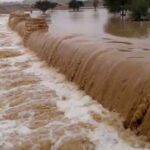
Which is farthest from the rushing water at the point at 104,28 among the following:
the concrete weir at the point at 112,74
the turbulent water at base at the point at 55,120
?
the turbulent water at base at the point at 55,120

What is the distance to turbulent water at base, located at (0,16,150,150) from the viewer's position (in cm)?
431

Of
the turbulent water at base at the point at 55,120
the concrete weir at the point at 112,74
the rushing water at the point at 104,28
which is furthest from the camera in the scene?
the rushing water at the point at 104,28

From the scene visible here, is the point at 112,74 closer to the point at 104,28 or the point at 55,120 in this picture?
the point at 55,120

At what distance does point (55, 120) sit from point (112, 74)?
3.70ft

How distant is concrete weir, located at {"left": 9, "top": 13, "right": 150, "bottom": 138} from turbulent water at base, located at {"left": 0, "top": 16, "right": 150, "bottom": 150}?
5.2 inches

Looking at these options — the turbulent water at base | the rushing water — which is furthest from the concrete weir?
the rushing water

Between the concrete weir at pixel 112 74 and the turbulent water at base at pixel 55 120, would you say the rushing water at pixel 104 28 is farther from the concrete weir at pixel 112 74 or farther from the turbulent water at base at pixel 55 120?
the turbulent water at base at pixel 55 120

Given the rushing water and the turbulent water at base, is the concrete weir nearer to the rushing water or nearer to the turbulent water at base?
the turbulent water at base

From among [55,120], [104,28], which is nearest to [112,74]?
[55,120]

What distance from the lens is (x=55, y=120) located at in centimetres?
508

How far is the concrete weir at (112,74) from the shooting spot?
454 centimetres

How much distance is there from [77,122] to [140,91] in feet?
2.94

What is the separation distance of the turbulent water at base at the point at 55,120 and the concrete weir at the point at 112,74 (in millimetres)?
132

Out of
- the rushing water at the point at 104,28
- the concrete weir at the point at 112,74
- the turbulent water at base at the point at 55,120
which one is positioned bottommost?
the rushing water at the point at 104,28
